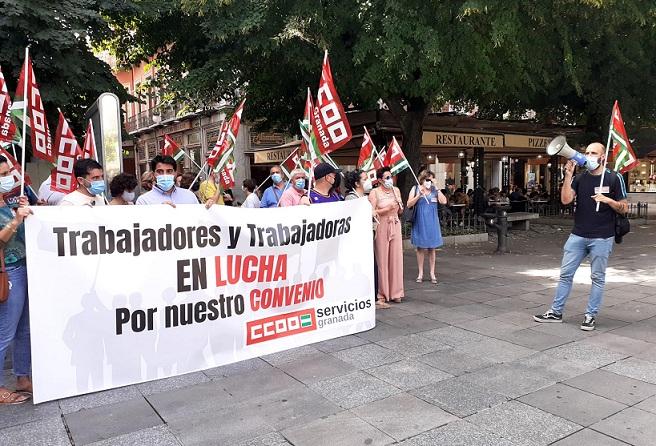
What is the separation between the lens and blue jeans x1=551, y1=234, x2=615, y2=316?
5633mm

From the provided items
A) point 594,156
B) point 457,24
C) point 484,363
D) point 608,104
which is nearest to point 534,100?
point 608,104

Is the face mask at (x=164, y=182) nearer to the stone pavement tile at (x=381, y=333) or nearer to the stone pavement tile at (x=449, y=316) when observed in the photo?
the stone pavement tile at (x=381, y=333)

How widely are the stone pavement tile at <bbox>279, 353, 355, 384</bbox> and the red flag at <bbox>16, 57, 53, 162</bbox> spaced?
325 centimetres

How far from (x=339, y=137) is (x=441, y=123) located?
40.3 feet

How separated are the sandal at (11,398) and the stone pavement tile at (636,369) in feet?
16.0

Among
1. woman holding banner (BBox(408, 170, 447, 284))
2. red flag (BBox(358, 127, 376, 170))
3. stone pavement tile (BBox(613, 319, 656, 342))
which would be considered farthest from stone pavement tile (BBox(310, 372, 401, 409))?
red flag (BBox(358, 127, 376, 170))

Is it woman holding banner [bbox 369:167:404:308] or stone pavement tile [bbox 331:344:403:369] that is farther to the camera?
woman holding banner [bbox 369:167:404:308]

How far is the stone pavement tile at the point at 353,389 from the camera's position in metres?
4.00

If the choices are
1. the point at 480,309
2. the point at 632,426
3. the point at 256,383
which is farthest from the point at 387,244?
the point at 632,426

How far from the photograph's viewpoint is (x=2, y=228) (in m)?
3.85

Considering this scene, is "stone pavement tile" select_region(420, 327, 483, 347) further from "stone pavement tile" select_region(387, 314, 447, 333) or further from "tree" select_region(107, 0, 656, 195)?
"tree" select_region(107, 0, 656, 195)

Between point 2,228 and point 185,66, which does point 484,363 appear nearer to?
point 2,228

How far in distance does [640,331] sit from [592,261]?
2.97ft

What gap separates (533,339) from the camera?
5414 millimetres
